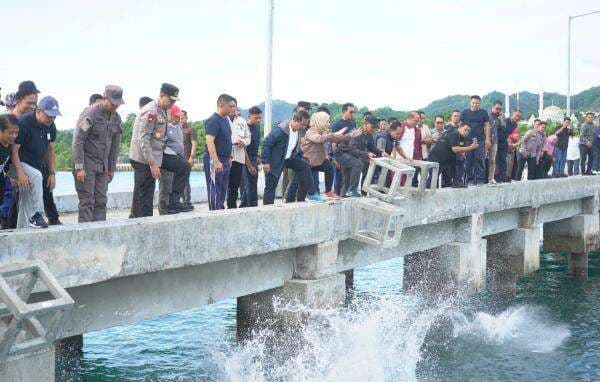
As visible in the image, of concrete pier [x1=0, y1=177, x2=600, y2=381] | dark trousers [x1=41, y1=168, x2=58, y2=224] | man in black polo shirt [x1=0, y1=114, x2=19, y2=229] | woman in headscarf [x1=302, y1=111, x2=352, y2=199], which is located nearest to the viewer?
concrete pier [x1=0, y1=177, x2=600, y2=381]

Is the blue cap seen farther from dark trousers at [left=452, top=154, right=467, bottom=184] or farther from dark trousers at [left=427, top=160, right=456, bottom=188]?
dark trousers at [left=452, top=154, right=467, bottom=184]

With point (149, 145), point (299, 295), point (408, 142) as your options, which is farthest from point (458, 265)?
point (149, 145)

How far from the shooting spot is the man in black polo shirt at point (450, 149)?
1295 centimetres

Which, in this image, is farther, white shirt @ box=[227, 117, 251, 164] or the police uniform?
white shirt @ box=[227, 117, 251, 164]

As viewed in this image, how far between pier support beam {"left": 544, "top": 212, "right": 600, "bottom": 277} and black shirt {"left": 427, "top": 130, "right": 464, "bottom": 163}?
7.92m

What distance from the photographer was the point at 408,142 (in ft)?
46.3

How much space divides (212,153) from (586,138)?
49.5 ft

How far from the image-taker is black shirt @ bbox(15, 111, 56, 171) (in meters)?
7.13

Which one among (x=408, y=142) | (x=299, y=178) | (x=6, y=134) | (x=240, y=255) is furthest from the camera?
(x=408, y=142)

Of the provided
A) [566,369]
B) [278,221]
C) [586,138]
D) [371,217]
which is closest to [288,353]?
[278,221]

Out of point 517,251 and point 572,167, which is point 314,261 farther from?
point 572,167

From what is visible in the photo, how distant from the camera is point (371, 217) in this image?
9.94m

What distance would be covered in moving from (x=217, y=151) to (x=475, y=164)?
6440 millimetres

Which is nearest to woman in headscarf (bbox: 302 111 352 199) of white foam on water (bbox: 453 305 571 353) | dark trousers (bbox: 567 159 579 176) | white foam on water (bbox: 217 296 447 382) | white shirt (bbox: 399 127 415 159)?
white foam on water (bbox: 217 296 447 382)
